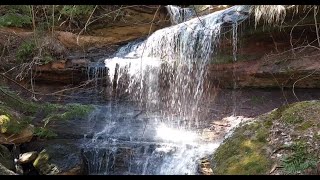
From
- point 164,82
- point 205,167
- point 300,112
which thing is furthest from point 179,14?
point 205,167

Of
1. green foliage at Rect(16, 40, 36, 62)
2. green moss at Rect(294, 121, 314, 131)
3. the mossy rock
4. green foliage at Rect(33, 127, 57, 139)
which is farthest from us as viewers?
green foliage at Rect(16, 40, 36, 62)

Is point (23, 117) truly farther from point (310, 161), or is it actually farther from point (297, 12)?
point (297, 12)

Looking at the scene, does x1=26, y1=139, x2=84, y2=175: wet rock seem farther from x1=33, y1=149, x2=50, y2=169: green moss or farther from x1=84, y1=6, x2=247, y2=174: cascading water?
x1=84, y1=6, x2=247, y2=174: cascading water

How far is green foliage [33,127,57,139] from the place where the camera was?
7.77 metres

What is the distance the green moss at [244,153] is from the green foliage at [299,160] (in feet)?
0.88

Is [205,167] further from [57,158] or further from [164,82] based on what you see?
[164,82]

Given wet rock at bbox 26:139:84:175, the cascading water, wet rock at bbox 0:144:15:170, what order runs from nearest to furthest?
wet rock at bbox 0:144:15:170 → wet rock at bbox 26:139:84:175 → the cascading water

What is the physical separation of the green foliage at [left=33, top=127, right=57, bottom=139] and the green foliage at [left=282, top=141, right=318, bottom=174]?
16.7 feet

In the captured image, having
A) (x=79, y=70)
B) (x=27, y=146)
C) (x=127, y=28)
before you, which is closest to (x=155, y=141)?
(x=27, y=146)

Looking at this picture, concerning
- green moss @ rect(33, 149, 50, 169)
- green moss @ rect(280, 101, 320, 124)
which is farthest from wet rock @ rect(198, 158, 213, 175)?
green moss @ rect(33, 149, 50, 169)

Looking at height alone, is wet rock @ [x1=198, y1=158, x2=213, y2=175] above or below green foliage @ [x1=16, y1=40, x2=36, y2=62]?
below

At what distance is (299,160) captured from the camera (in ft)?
15.4

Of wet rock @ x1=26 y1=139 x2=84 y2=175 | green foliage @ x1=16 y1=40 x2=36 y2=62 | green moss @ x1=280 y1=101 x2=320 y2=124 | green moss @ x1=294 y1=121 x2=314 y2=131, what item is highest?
green foliage @ x1=16 y1=40 x2=36 y2=62

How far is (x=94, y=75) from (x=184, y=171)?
202 inches
